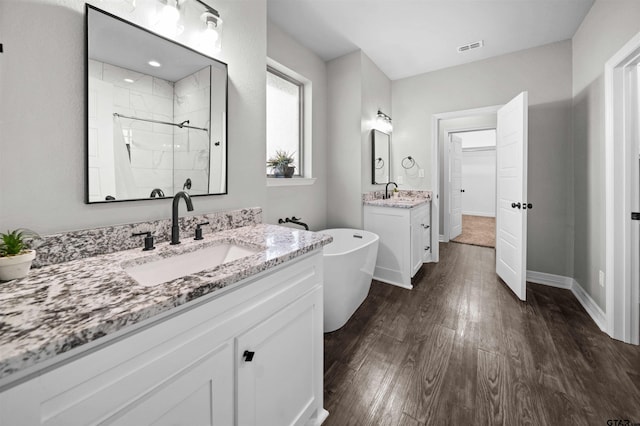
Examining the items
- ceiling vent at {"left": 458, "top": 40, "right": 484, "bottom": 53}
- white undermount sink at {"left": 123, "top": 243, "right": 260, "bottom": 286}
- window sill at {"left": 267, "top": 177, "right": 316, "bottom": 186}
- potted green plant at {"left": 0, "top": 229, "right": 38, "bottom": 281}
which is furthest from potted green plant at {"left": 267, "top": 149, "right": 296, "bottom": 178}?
ceiling vent at {"left": 458, "top": 40, "right": 484, "bottom": 53}

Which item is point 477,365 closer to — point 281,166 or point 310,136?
point 281,166

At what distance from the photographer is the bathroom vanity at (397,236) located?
2.78 meters

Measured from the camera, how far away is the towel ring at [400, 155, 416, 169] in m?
3.66

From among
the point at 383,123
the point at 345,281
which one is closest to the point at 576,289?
the point at 345,281

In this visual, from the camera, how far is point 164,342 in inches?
25.4

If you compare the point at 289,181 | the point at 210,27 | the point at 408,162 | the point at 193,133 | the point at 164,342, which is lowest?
the point at 164,342

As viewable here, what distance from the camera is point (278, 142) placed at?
2.68 m

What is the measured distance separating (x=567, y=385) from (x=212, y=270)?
197 cm

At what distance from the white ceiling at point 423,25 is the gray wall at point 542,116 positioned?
6.9 inches

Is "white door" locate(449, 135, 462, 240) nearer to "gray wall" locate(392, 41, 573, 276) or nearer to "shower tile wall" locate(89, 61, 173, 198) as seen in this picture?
"gray wall" locate(392, 41, 573, 276)

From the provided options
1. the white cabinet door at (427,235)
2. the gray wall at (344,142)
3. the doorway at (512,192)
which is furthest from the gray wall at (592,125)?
the gray wall at (344,142)

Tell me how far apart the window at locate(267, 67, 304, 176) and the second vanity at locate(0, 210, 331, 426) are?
1.71m

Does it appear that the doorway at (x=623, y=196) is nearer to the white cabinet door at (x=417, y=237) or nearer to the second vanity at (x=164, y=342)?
the white cabinet door at (x=417, y=237)

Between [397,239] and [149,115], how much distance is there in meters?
2.42
